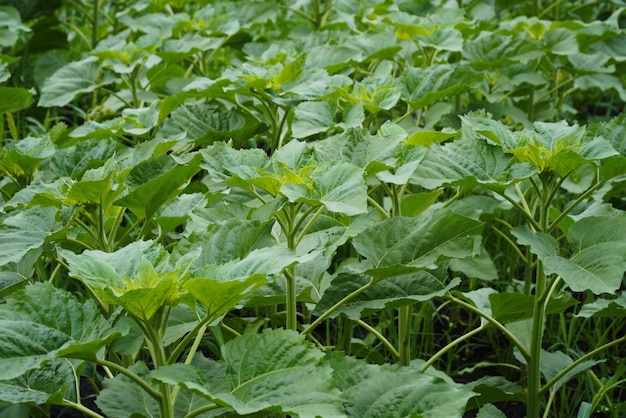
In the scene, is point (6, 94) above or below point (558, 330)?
above

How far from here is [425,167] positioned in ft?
6.11

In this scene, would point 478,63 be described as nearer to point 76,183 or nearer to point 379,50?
point 379,50

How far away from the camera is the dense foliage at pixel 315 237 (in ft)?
4.81

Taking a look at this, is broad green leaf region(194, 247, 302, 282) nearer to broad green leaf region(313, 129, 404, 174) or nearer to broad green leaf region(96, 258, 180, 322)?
broad green leaf region(96, 258, 180, 322)

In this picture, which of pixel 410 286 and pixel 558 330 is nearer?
pixel 410 286

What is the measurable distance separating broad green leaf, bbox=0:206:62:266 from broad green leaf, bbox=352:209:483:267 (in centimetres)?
64

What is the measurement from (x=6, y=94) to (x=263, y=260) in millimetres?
1597

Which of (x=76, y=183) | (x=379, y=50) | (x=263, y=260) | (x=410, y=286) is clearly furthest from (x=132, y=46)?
(x=263, y=260)

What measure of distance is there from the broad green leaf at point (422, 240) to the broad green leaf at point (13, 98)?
137 centimetres

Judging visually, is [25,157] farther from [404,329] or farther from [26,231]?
[404,329]

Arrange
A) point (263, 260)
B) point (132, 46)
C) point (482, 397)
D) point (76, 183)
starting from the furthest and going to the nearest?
point (132, 46), point (482, 397), point (76, 183), point (263, 260)

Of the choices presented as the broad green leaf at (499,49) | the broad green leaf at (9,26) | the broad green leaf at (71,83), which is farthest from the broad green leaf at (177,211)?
the broad green leaf at (9,26)

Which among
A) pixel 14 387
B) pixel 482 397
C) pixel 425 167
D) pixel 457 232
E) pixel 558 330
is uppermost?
pixel 425 167

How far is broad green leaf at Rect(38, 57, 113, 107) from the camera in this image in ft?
10.1
